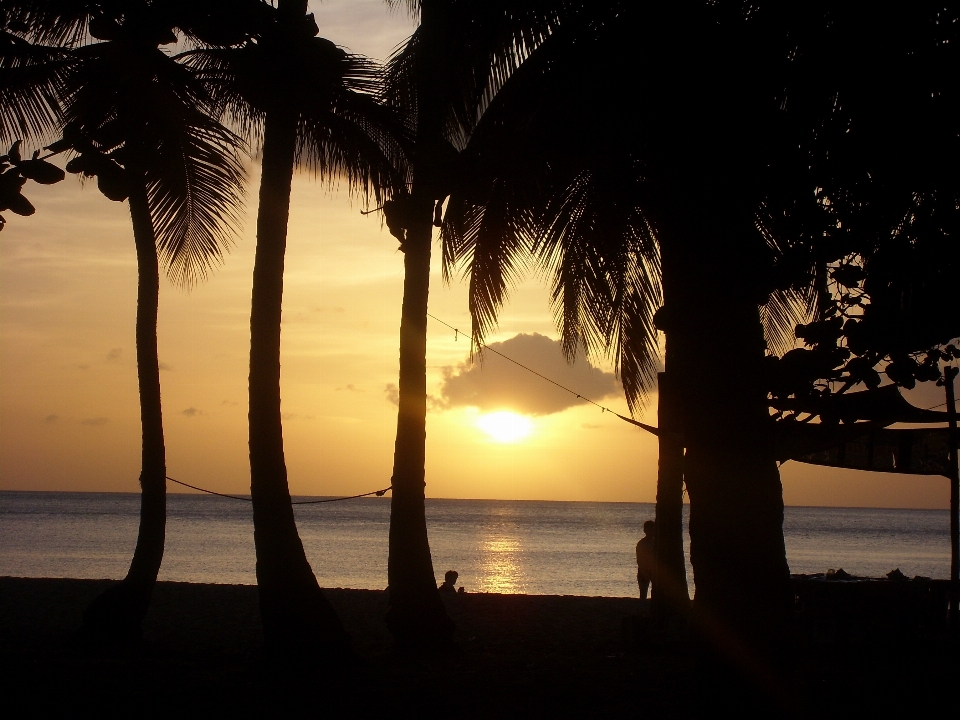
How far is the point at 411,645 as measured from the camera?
9000mm

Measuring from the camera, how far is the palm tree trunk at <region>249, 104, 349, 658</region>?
8164 millimetres

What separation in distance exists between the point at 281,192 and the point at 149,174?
1.36 m

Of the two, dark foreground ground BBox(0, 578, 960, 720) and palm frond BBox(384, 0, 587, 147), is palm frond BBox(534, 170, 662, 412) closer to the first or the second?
palm frond BBox(384, 0, 587, 147)

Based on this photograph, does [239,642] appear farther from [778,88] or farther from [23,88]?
[778,88]

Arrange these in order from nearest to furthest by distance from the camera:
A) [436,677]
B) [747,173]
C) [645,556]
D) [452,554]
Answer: [747,173], [436,677], [645,556], [452,554]

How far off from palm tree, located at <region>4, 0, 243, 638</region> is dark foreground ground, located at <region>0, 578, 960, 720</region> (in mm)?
753

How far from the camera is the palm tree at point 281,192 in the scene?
8203 millimetres

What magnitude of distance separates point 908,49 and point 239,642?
8.30 meters

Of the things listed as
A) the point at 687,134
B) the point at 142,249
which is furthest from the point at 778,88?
the point at 142,249

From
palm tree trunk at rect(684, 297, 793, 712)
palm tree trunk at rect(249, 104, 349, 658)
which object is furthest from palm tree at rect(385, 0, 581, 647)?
palm tree trunk at rect(684, 297, 793, 712)

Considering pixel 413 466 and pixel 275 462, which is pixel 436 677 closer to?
pixel 413 466

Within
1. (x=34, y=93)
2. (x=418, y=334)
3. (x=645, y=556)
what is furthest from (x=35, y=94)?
(x=645, y=556)

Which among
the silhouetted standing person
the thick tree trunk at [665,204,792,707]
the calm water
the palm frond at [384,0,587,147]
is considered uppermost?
the palm frond at [384,0,587,147]

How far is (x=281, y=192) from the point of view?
883 cm
